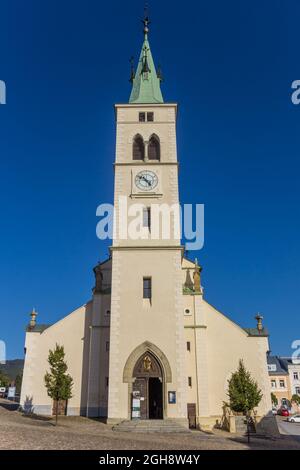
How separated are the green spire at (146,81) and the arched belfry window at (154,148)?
4.11 m

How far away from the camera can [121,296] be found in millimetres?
27312

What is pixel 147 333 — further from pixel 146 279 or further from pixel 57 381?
pixel 57 381

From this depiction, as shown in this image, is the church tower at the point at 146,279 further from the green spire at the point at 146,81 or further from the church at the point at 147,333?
the green spire at the point at 146,81

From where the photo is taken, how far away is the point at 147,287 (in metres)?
27.8

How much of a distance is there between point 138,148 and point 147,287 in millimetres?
11148

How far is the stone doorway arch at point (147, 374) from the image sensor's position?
25.2 metres

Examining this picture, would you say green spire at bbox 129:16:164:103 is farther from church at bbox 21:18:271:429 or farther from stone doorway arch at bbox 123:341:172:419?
stone doorway arch at bbox 123:341:172:419

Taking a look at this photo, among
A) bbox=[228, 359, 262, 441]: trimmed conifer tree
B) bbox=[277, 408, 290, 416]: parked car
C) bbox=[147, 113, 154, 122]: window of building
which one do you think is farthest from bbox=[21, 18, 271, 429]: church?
bbox=[277, 408, 290, 416]: parked car

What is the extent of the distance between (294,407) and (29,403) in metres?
53.6

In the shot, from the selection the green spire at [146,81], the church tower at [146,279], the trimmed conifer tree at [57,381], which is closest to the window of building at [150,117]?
the church tower at [146,279]

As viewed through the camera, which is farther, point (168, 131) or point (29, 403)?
point (168, 131)

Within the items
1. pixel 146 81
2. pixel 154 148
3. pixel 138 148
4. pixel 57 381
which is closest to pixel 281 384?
pixel 154 148
